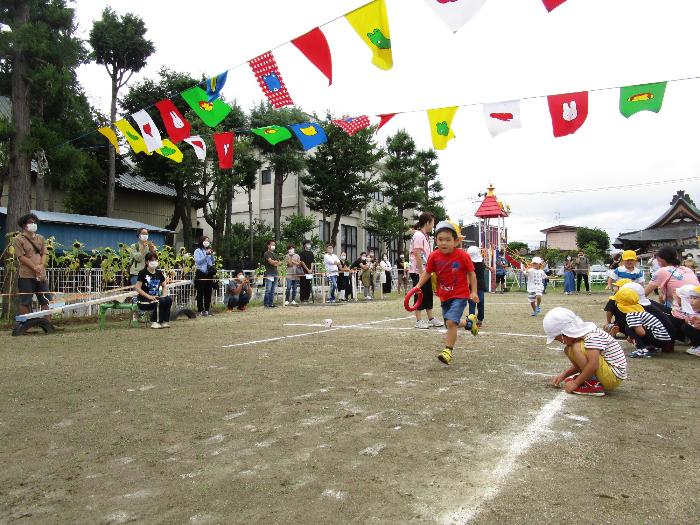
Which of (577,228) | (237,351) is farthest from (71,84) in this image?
(577,228)

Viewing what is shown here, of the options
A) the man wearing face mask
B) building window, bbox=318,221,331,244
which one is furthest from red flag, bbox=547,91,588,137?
building window, bbox=318,221,331,244

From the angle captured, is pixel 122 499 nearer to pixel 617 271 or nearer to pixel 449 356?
pixel 449 356

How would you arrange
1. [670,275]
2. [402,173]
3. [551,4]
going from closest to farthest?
1. [551,4]
2. [670,275]
3. [402,173]

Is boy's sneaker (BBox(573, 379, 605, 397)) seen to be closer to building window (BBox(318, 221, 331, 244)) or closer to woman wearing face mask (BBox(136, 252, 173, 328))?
woman wearing face mask (BBox(136, 252, 173, 328))

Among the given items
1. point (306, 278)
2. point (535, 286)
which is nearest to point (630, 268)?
point (535, 286)

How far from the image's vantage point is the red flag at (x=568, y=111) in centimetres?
953

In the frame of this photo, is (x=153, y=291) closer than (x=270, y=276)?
Yes

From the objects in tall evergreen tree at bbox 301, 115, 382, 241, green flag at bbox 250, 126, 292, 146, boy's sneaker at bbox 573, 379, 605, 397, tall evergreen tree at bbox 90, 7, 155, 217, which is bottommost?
boy's sneaker at bbox 573, 379, 605, 397

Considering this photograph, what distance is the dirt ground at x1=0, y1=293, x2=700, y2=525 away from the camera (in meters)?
2.25

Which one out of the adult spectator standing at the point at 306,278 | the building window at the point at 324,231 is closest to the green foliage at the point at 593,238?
the building window at the point at 324,231

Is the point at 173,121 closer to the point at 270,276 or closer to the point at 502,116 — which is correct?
the point at 270,276

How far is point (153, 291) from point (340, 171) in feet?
76.1

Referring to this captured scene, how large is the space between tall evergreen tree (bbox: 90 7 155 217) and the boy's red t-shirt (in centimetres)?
2148

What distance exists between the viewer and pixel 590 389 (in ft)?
13.5
